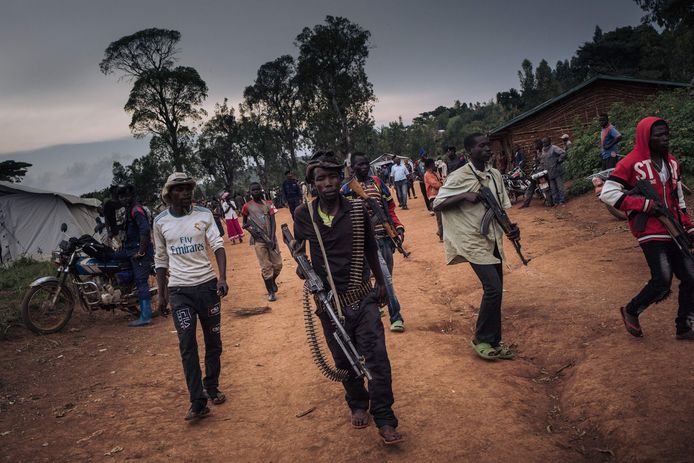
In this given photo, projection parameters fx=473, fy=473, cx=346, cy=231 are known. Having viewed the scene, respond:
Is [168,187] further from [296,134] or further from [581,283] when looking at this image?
[296,134]

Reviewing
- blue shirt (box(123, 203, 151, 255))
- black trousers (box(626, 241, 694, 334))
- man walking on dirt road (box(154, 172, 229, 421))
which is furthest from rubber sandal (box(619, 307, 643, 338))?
blue shirt (box(123, 203, 151, 255))

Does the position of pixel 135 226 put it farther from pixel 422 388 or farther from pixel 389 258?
pixel 422 388

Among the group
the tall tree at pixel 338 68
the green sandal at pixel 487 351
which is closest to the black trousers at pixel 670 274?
the green sandal at pixel 487 351

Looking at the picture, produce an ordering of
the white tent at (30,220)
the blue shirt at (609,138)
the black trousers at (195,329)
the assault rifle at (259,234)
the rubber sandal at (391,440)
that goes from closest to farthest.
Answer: the rubber sandal at (391,440) → the black trousers at (195,329) → the assault rifle at (259,234) → the blue shirt at (609,138) → the white tent at (30,220)

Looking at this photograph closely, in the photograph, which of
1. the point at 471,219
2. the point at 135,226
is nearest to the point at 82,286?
the point at 135,226

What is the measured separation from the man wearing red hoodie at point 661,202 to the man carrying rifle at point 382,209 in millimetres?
2498

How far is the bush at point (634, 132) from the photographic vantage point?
11.0 m

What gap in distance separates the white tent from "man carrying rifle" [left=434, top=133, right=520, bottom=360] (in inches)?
607

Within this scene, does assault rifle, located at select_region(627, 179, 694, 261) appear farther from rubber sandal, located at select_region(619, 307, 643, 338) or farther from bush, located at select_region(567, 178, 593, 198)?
bush, located at select_region(567, 178, 593, 198)

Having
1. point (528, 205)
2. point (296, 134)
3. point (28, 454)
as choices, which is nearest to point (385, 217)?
point (28, 454)

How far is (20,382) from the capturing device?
5309mm

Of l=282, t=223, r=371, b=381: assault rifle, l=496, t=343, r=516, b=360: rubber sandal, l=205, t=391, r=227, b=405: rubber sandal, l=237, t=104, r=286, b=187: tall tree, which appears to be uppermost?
l=237, t=104, r=286, b=187: tall tree

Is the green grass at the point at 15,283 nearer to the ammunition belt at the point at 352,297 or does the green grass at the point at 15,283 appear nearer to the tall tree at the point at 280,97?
the ammunition belt at the point at 352,297

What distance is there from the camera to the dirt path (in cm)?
315
